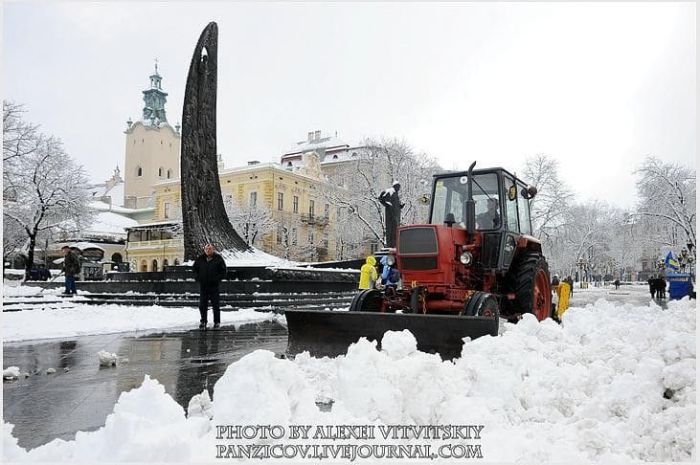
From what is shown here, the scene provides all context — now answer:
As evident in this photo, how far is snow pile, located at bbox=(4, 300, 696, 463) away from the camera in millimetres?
2684

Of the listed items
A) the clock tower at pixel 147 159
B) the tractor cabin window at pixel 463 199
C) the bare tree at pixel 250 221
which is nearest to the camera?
the tractor cabin window at pixel 463 199

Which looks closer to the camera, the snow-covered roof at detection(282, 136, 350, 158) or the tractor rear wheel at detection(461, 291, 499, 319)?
the tractor rear wheel at detection(461, 291, 499, 319)

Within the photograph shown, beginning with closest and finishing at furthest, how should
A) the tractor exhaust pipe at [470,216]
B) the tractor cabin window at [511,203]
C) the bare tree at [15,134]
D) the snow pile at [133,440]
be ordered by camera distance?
1. the snow pile at [133,440]
2. the tractor exhaust pipe at [470,216]
3. the tractor cabin window at [511,203]
4. the bare tree at [15,134]

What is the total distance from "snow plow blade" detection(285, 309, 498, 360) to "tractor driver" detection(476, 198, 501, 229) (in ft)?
7.00

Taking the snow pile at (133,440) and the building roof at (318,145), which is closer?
the snow pile at (133,440)

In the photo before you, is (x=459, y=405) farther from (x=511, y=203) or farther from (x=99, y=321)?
(x=99, y=321)

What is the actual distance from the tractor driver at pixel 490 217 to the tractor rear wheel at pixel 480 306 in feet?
5.18

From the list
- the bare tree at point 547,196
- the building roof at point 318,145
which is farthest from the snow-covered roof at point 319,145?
the bare tree at point 547,196

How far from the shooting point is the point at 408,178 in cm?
3806

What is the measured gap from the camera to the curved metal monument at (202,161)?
15242 millimetres

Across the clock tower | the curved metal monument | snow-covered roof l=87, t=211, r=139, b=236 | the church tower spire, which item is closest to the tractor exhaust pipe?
the curved metal monument

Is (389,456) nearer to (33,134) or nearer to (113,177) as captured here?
(33,134)

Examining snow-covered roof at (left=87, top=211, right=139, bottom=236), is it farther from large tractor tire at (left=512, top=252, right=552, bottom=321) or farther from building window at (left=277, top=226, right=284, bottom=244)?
large tractor tire at (left=512, top=252, right=552, bottom=321)

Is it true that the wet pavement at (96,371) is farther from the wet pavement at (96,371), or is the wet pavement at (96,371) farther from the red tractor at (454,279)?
the red tractor at (454,279)
